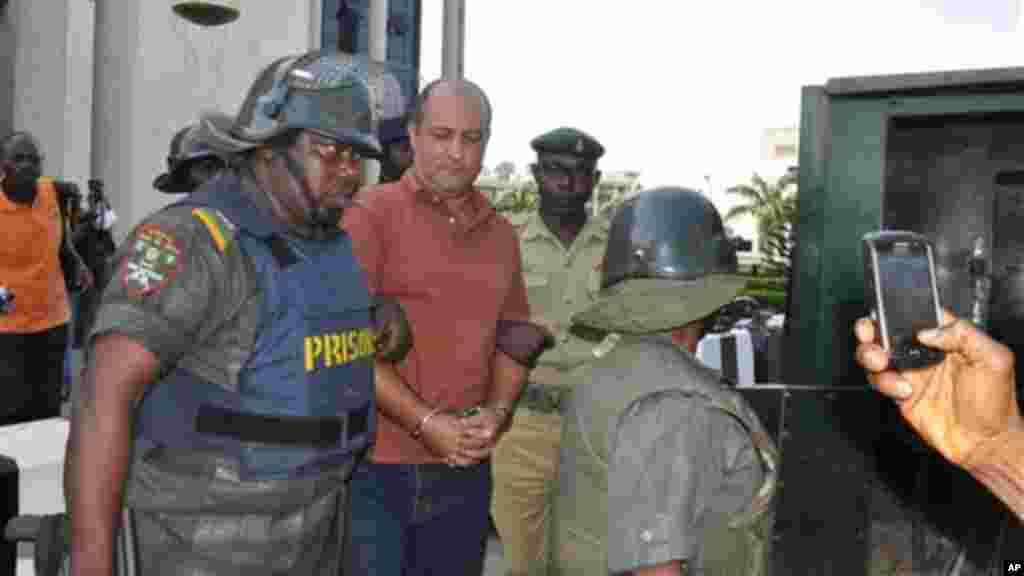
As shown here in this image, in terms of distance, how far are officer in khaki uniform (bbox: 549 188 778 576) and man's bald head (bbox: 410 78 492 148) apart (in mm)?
965

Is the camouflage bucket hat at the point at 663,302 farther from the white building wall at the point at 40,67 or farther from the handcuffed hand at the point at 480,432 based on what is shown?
the white building wall at the point at 40,67

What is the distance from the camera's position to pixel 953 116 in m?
2.92

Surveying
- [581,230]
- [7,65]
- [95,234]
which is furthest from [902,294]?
[7,65]

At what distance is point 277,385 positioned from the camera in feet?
6.46

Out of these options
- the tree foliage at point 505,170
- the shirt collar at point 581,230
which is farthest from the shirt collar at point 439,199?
the tree foliage at point 505,170

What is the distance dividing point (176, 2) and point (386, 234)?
2.85 m

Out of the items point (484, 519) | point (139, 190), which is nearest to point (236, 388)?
point (484, 519)

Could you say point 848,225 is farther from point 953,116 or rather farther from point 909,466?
point 909,466

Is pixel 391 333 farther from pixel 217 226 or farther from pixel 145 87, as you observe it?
pixel 145 87

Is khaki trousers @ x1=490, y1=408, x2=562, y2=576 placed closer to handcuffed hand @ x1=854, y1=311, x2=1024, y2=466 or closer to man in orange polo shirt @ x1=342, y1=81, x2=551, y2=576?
man in orange polo shirt @ x1=342, y1=81, x2=551, y2=576

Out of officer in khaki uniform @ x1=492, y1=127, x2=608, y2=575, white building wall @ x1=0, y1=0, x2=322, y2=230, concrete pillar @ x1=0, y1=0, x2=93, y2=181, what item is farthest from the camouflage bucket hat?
concrete pillar @ x1=0, y1=0, x2=93, y2=181

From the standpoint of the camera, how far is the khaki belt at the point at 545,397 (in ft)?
12.8

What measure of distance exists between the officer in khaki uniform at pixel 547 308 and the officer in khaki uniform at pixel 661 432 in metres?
1.76

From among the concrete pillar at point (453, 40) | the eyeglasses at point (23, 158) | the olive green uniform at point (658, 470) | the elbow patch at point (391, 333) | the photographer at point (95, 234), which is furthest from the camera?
the concrete pillar at point (453, 40)
